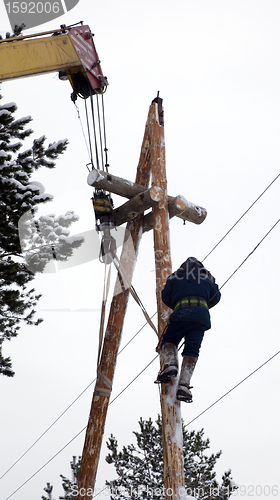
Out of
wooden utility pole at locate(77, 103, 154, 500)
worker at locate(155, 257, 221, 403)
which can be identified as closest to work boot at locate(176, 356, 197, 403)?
worker at locate(155, 257, 221, 403)

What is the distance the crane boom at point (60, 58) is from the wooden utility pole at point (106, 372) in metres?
1.82

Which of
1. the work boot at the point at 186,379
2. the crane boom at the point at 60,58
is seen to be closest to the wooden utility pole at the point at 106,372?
the work boot at the point at 186,379

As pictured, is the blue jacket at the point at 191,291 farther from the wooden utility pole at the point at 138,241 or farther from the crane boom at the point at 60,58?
the crane boom at the point at 60,58

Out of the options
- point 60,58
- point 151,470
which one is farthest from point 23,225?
point 151,470

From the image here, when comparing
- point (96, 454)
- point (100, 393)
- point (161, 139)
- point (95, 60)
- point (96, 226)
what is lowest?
point (96, 454)

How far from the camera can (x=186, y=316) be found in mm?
5082

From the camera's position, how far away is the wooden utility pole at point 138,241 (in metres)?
5.52

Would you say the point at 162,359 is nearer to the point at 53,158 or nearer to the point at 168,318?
the point at 168,318

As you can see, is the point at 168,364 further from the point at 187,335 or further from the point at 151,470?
the point at 151,470

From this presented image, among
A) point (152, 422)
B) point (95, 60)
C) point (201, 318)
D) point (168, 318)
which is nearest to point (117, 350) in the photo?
point (168, 318)

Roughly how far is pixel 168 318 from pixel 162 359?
0.42 meters

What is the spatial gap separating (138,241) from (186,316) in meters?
1.51

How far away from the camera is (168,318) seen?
17.8 ft

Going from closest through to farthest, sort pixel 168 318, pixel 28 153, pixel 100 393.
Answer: pixel 168 318 → pixel 100 393 → pixel 28 153
